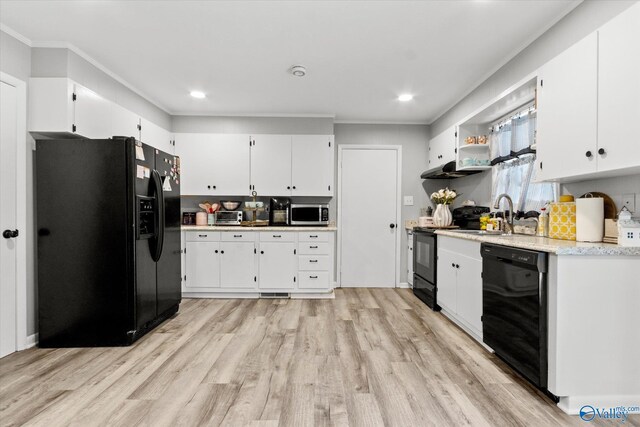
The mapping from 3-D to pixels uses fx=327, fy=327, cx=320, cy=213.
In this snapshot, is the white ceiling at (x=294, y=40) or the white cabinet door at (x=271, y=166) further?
the white cabinet door at (x=271, y=166)

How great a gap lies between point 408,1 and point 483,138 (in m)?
2.05

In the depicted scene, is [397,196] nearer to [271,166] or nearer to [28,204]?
[271,166]

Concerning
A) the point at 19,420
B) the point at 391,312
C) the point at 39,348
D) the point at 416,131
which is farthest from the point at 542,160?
the point at 39,348

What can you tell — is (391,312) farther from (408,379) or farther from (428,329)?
(408,379)

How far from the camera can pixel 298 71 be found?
3.09 metres

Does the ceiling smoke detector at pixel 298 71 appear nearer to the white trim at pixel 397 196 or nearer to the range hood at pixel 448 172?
the white trim at pixel 397 196

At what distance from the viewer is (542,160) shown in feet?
7.50

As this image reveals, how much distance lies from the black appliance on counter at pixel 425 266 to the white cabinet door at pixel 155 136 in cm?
338

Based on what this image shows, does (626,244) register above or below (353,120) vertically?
below

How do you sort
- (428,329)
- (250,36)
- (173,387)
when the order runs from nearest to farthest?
1. (173,387)
2. (250,36)
3. (428,329)

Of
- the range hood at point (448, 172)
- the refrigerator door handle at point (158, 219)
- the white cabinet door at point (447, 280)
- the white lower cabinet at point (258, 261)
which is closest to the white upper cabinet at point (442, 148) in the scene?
the range hood at point (448, 172)

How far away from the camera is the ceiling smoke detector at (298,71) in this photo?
3.04 m

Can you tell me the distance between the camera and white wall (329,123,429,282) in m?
4.81

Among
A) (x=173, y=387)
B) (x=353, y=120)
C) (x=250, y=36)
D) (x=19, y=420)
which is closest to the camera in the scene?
(x=19, y=420)
